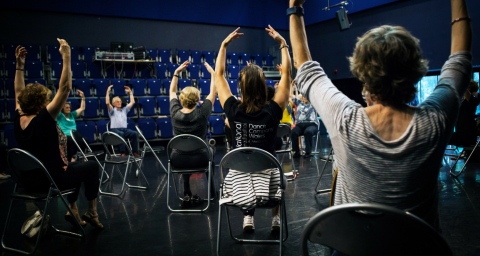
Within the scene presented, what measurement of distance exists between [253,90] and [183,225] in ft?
4.98

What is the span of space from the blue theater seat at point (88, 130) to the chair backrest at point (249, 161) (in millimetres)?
5995

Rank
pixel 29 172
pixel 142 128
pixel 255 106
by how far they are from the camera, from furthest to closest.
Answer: pixel 142 128, pixel 29 172, pixel 255 106

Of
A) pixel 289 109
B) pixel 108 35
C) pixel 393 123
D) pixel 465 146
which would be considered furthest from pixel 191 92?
pixel 108 35

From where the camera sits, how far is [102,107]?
784 centimetres

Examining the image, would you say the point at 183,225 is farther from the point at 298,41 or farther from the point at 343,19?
the point at 343,19

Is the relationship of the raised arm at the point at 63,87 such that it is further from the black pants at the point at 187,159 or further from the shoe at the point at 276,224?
the shoe at the point at 276,224

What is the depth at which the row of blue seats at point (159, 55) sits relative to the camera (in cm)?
830

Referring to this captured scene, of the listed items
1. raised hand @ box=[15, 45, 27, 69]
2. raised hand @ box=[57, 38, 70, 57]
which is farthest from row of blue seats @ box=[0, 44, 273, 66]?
raised hand @ box=[57, 38, 70, 57]

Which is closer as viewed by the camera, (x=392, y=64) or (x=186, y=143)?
(x=392, y=64)

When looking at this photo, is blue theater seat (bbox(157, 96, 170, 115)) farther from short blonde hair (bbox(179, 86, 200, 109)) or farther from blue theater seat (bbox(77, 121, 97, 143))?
short blonde hair (bbox(179, 86, 200, 109))

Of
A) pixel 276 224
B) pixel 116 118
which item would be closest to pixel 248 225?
pixel 276 224

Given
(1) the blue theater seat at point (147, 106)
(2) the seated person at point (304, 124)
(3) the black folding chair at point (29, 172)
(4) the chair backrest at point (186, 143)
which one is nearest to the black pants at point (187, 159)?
(4) the chair backrest at point (186, 143)

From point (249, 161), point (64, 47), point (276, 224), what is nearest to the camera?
point (249, 161)

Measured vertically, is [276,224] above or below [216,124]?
below
